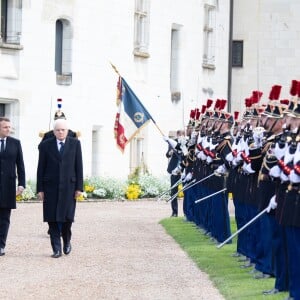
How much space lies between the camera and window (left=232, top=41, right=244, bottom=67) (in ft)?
139

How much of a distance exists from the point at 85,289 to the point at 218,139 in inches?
209

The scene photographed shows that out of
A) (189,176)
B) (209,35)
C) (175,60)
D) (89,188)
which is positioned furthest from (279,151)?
(209,35)

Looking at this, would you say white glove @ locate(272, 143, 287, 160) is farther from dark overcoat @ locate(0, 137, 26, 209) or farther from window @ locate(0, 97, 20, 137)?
window @ locate(0, 97, 20, 137)

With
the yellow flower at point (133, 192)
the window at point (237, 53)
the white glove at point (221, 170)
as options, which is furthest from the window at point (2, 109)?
the window at point (237, 53)

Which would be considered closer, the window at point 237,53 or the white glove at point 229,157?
the white glove at point 229,157

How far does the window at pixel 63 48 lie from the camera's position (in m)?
32.0

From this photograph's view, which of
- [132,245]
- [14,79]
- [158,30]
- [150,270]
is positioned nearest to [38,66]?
[14,79]

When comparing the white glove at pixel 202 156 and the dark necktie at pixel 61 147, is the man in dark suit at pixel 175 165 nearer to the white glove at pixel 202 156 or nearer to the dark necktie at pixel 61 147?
the white glove at pixel 202 156

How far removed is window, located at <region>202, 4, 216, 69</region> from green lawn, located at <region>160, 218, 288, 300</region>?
1892 centimetres

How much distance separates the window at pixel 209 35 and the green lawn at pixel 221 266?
745 inches

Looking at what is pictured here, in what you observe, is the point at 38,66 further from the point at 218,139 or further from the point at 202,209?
the point at 218,139

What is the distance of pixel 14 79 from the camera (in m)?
30.2

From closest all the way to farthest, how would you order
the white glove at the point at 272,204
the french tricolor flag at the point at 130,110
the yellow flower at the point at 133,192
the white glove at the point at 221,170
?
the white glove at the point at 272,204
the white glove at the point at 221,170
the french tricolor flag at the point at 130,110
the yellow flower at the point at 133,192

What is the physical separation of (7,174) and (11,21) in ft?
45.9
